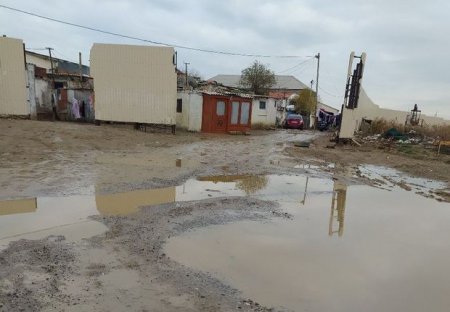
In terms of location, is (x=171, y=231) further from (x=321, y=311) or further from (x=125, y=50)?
(x=125, y=50)

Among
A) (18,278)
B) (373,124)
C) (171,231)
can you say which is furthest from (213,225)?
(373,124)

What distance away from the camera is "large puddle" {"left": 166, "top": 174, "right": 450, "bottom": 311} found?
397 cm

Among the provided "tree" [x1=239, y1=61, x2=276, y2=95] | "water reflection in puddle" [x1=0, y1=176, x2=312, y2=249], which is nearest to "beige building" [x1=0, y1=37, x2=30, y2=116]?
"water reflection in puddle" [x1=0, y1=176, x2=312, y2=249]

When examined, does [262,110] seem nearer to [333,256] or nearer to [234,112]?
[234,112]

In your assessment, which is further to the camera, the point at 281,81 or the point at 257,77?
the point at 281,81

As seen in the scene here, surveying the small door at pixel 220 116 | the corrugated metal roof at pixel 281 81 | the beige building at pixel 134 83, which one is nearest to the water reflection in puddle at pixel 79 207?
the beige building at pixel 134 83

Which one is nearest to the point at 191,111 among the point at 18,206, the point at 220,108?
the point at 220,108

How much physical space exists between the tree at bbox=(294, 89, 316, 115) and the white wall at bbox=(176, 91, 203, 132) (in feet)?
76.3

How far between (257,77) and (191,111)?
24053 mm

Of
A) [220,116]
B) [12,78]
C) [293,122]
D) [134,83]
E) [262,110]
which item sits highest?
[134,83]

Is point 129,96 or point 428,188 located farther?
point 129,96

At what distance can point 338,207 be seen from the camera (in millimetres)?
7523

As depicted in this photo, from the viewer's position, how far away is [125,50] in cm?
1972

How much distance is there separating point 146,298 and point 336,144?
17.7 metres
